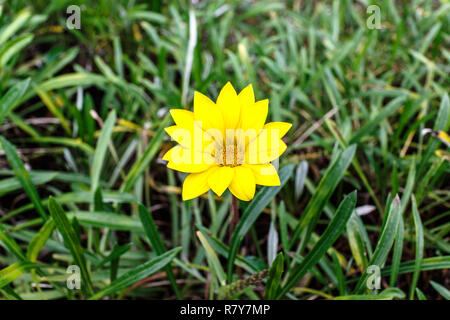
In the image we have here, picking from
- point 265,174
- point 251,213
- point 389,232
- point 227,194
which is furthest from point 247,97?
point 227,194

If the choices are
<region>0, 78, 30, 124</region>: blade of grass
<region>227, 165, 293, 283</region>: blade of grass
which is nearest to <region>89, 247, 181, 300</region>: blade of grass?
<region>227, 165, 293, 283</region>: blade of grass

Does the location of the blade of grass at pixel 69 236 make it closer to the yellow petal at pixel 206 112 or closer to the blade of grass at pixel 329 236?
the yellow petal at pixel 206 112

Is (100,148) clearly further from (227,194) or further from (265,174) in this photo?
(265,174)

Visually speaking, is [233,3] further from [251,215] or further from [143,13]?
[251,215]

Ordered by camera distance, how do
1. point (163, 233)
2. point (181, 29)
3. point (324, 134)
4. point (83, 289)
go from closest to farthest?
1. point (83, 289)
2. point (163, 233)
3. point (324, 134)
4. point (181, 29)

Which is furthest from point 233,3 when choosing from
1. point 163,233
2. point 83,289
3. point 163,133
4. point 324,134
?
point 83,289
